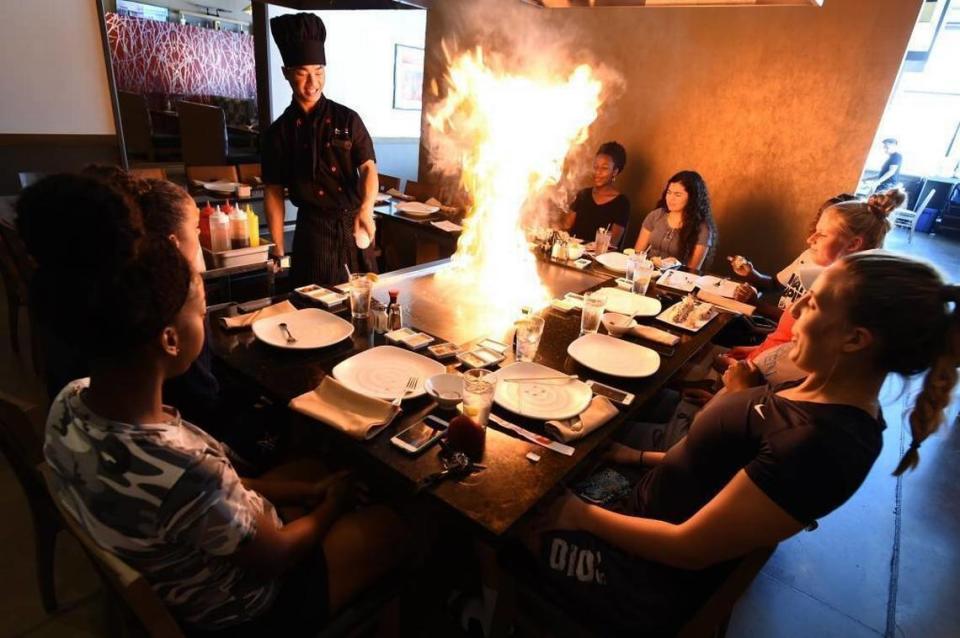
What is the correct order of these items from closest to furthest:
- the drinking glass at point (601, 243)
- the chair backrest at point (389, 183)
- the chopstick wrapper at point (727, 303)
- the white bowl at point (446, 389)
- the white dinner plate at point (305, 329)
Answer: the white bowl at point (446, 389)
the white dinner plate at point (305, 329)
the chopstick wrapper at point (727, 303)
the drinking glass at point (601, 243)
the chair backrest at point (389, 183)

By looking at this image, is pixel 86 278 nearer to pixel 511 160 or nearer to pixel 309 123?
pixel 309 123

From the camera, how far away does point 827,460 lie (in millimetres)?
1185

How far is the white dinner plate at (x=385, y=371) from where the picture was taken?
168 centimetres

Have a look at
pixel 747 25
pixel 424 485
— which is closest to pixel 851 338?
pixel 424 485

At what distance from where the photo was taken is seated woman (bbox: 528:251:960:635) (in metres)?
1.20

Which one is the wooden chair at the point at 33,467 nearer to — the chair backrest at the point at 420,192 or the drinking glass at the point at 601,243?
the drinking glass at the point at 601,243

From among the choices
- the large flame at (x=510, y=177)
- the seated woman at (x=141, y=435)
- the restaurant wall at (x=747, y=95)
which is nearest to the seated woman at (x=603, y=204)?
the large flame at (x=510, y=177)

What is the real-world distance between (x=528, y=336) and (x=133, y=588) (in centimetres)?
143

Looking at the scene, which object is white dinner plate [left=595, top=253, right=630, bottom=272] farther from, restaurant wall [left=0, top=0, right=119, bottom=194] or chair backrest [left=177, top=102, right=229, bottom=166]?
chair backrest [left=177, top=102, right=229, bottom=166]

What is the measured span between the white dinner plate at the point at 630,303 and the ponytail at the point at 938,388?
125 cm

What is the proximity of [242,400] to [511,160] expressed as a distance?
8.16 feet

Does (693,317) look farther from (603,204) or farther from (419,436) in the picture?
(603,204)

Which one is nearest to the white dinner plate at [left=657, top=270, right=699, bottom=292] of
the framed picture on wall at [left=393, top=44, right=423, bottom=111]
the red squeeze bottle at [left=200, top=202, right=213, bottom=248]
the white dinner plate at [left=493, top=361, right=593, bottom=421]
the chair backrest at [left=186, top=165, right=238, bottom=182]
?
the white dinner plate at [left=493, top=361, right=593, bottom=421]

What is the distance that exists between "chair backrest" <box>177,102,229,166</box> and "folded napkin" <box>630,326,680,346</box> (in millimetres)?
6864
